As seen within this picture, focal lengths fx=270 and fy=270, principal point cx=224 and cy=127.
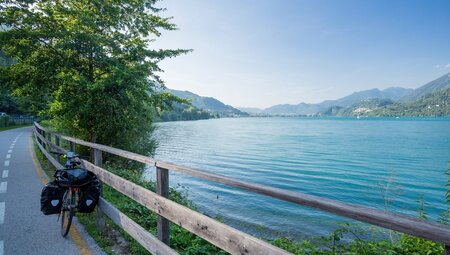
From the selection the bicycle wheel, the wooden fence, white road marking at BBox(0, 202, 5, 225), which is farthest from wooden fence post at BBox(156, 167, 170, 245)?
white road marking at BBox(0, 202, 5, 225)

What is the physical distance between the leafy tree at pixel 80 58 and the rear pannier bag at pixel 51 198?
5192 millimetres

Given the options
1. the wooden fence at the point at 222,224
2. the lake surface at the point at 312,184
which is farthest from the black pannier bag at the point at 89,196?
the lake surface at the point at 312,184

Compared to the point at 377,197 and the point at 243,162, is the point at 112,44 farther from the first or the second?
the point at 243,162

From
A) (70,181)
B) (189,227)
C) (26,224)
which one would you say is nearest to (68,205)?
(70,181)

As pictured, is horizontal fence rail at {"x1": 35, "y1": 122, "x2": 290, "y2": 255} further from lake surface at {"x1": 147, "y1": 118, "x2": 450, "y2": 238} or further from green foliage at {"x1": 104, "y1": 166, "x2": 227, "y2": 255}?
lake surface at {"x1": 147, "y1": 118, "x2": 450, "y2": 238}

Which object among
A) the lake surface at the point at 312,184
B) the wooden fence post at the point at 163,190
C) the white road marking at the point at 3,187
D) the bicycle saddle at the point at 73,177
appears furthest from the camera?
the lake surface at the point at 312,184

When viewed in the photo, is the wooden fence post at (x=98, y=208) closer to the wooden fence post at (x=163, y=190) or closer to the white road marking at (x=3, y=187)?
the wooden fence post at (x=163, y=190)

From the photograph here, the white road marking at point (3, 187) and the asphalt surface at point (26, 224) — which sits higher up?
the asphalt surface at point (26, 224)

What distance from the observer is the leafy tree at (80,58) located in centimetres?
952

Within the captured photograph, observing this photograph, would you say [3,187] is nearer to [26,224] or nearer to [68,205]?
[26,224]


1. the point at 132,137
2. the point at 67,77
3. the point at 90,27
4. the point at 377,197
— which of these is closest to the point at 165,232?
the point at 67,77

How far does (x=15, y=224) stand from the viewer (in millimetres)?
5562

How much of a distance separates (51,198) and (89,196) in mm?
609

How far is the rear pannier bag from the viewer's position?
4.59 meters
